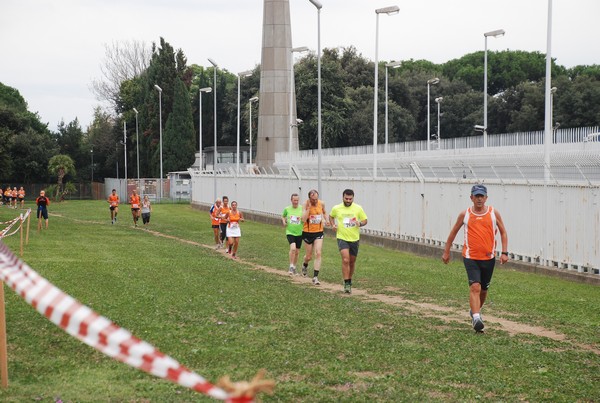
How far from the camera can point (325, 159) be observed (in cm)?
6272

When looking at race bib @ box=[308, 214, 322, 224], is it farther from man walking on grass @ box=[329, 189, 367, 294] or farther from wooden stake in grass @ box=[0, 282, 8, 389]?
wooden stake in grass @ box=[0, 282, 8, 389]

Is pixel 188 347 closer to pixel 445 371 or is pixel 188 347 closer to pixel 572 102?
pixel 445 371

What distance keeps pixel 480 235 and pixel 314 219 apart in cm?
842

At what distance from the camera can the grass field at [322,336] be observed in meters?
9.61

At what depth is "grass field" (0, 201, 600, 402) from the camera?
961 cm

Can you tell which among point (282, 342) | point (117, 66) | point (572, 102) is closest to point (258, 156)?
point (572, 102)

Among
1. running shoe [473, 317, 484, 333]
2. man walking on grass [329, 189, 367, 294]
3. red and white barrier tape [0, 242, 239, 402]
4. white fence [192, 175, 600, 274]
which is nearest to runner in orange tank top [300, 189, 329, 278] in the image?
man walking on grass [329, 189, 367, 294]

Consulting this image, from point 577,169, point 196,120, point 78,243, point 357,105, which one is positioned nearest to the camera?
point 577,169

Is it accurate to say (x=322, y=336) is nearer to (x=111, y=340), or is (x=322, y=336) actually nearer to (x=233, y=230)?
(x=111, y=340)

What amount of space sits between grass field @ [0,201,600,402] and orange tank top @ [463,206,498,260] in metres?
1.01

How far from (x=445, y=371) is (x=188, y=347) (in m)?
2.94

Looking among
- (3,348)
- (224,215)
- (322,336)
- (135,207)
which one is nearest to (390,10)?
(224,215)

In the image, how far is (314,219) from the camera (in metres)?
21.9

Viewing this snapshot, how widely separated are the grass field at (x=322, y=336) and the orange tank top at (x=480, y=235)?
3.30 feet
